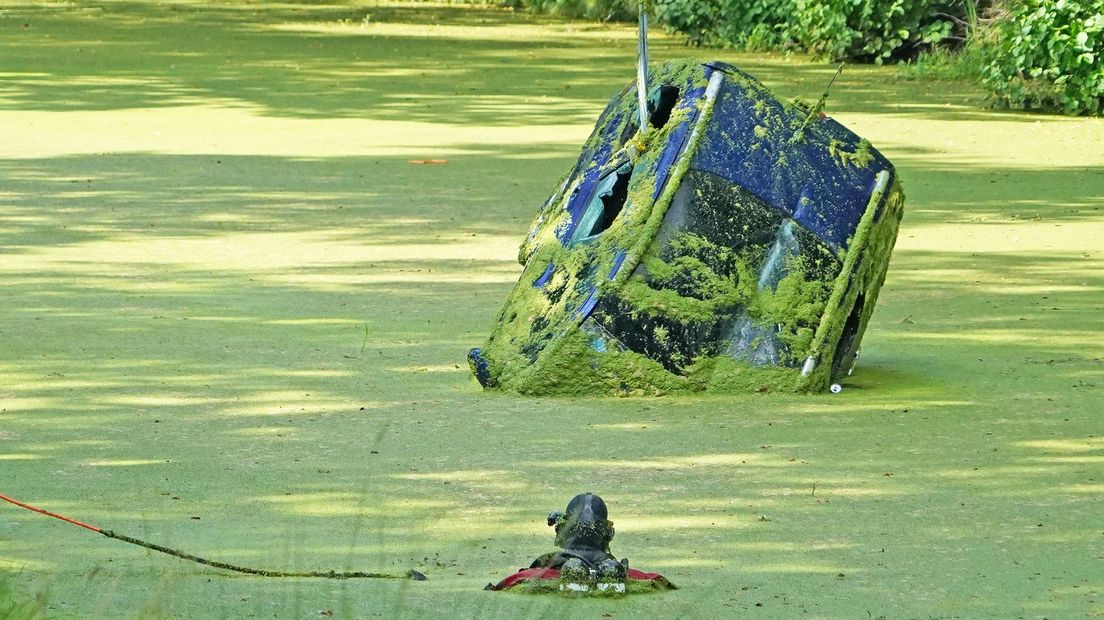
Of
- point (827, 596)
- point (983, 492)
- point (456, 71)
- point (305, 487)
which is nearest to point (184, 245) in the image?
point (305, 487)

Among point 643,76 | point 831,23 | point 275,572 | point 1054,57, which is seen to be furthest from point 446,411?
point 831,23

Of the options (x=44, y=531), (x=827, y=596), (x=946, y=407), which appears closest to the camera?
(x=827, y=596)

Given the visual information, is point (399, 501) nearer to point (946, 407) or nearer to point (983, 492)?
point (983, 492)

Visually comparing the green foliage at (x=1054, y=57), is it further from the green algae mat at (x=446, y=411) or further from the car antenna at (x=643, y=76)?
the car antenna at (x=643, y=76)

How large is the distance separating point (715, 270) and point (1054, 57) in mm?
6334

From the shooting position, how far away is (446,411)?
14.7 feet

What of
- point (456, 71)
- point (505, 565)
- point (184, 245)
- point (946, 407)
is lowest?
point (456, 71)

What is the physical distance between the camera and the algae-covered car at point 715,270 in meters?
4.64

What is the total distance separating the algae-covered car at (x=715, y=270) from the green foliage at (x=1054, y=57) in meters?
5.87

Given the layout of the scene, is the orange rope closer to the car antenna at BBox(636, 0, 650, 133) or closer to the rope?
the rope

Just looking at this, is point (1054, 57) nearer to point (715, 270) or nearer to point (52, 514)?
point (715, 270)

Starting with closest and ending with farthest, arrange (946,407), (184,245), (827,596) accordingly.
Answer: (827,596) → (946,407) → (184,245)

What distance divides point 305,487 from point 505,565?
2.21 feet

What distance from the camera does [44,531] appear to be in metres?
3.45
